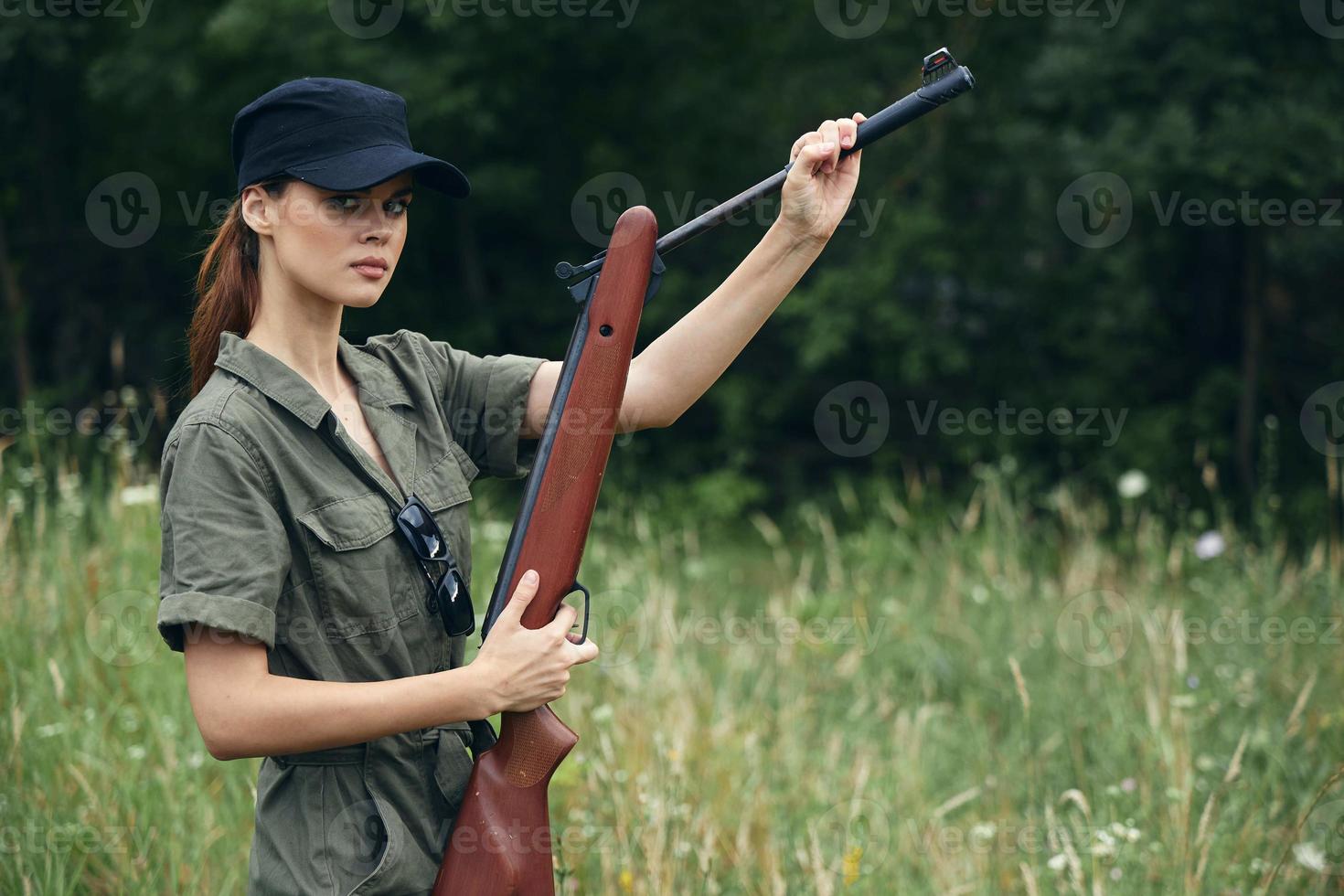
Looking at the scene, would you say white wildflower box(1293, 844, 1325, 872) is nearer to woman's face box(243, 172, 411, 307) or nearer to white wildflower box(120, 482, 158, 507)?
woman's face box(243, 172, 411, 307)

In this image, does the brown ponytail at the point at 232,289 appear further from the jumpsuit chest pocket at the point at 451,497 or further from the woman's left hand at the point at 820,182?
the woman's left hand at the point at 820,182

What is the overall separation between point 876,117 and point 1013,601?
3956 millimetres

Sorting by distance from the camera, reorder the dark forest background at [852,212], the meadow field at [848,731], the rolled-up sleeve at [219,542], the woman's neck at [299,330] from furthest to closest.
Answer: the dark forest background at [852,212] → the meadow field at [848,731] → the woman's neck at [299,330] → the rolled-up sleeve at [219,542]

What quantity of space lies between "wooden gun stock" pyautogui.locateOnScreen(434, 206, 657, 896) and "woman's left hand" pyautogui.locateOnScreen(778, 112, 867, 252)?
24 centimetres

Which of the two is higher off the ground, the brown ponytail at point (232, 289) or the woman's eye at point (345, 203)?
the woman's eye at point (345, 203)

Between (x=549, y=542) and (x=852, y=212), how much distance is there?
23.8 feet

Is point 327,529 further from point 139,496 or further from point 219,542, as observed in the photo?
point 139,496

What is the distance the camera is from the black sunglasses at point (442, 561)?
1834mm

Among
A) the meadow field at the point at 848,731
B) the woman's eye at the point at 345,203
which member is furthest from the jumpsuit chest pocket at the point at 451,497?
the meadow field at the point at 848,731

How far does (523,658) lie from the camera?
5.92 ft

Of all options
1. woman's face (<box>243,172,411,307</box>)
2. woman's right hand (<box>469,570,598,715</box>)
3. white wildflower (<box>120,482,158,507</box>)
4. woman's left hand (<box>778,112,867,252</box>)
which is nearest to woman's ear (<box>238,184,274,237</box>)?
woman's face (<box>243,172,411,307</box>)

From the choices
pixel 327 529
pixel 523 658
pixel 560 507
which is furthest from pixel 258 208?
pixel 523 658

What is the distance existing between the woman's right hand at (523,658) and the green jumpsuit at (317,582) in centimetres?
15

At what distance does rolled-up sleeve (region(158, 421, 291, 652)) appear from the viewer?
5.33 ft
